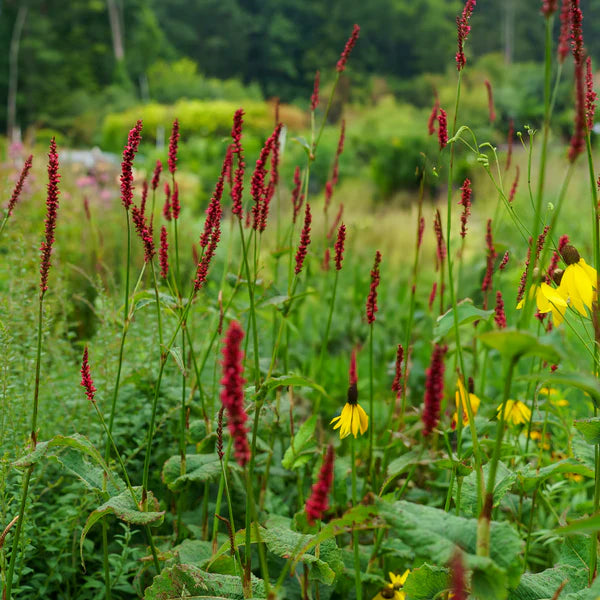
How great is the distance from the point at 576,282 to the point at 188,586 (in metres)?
0.71

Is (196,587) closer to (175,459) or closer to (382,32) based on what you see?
(175,459)

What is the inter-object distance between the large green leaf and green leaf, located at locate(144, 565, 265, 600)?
361 millimetres

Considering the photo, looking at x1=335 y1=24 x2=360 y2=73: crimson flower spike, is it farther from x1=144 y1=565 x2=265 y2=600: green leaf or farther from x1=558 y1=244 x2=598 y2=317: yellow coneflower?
x1=144 y1=565 x2=265 y2=600: green leaf

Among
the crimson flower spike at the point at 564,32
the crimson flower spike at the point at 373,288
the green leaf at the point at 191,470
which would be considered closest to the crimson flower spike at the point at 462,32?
the crimson flower spike at the point at 564,32

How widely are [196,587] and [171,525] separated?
610mm

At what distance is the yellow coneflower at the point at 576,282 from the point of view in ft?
3.07

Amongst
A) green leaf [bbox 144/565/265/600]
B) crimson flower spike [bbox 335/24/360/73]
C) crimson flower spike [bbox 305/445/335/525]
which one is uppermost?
crimson flower spike [bbox 335/24/360/73]

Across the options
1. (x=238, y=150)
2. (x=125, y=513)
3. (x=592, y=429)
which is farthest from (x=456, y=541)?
(x=238, y=150)

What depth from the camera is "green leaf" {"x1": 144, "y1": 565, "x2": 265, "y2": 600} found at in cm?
87

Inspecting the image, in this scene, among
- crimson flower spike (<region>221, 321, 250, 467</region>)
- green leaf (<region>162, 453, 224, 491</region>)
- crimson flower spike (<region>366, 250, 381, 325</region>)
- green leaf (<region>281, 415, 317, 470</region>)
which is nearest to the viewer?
crimson flower spike (<region>221, 321, 250, 467</region>)

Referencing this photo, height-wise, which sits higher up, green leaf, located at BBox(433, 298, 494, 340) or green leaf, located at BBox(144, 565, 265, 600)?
green leaf, located at BBox(433, 298, 494, 340)

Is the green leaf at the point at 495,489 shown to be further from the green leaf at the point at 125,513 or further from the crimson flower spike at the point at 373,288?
the green leaf at the point at 125,513

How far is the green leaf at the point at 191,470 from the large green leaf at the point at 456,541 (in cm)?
53

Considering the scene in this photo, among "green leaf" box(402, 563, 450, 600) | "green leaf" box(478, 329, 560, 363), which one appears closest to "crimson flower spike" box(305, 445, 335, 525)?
"green leaf" box(478, 329, 560, 363)
